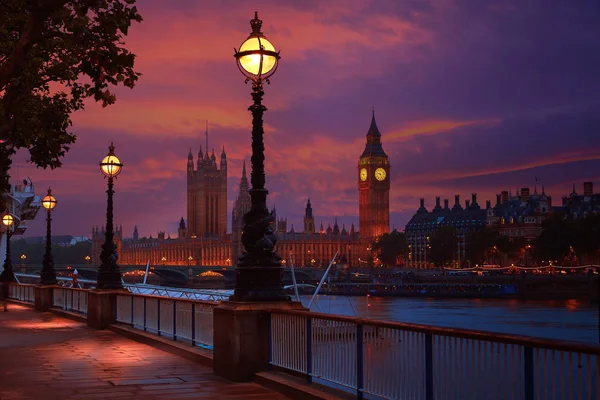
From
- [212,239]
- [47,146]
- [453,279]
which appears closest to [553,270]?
[453,279]

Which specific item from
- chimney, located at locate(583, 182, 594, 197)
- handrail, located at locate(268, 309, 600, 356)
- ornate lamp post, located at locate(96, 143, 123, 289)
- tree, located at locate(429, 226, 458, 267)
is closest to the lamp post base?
handrail, located at locate(268, 309, 600, 356)

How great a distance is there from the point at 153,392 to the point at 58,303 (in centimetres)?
1733

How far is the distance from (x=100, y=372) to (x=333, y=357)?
376 centimetres

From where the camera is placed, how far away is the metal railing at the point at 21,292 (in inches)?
1194

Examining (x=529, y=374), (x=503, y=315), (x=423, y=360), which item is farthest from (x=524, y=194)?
(x=529, y=374)

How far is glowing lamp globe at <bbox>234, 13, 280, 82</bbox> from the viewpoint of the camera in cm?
1077

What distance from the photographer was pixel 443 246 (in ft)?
463

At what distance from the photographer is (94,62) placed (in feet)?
30.3

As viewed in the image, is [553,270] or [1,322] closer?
[1,322]

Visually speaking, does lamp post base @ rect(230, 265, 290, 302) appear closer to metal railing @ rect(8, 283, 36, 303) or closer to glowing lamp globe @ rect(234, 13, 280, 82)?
glowing lamp globe @ rect(234, 13, 280, 82)

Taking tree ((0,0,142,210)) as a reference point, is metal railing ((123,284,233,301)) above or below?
below

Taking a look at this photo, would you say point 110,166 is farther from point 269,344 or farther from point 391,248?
point 391,248

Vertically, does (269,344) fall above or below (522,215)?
below

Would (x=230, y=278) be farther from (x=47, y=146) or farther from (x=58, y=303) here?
(x=47, y=146)
